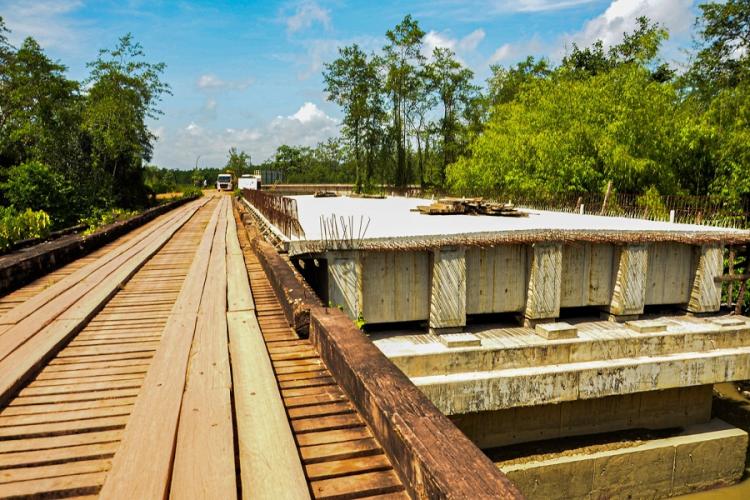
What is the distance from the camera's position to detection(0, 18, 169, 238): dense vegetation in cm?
2045

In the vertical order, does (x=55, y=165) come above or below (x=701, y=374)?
above

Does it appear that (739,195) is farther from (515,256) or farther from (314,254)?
(314,254)

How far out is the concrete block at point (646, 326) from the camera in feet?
36.6

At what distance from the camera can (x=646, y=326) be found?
11.2m

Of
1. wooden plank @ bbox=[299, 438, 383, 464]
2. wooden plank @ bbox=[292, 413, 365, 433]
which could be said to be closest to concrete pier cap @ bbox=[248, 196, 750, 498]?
wooden plank @ bbox=[292, 413, 365, 433]

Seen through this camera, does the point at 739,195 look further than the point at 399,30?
No

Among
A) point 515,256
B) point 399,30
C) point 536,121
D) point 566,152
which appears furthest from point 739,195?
point 399,30

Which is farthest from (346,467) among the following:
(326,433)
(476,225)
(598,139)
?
(598,139)

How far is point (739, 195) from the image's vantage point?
20.3 meters

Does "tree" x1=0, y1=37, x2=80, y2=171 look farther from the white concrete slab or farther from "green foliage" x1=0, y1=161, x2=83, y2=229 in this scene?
the white concrete slab

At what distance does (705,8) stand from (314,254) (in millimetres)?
34532

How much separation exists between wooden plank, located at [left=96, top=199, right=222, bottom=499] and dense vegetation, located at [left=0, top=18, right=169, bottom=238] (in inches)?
739

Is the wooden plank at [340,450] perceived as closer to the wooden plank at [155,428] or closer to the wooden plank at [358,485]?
the wooden plank at [358,485]

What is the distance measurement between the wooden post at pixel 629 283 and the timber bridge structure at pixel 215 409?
29.7 feet
